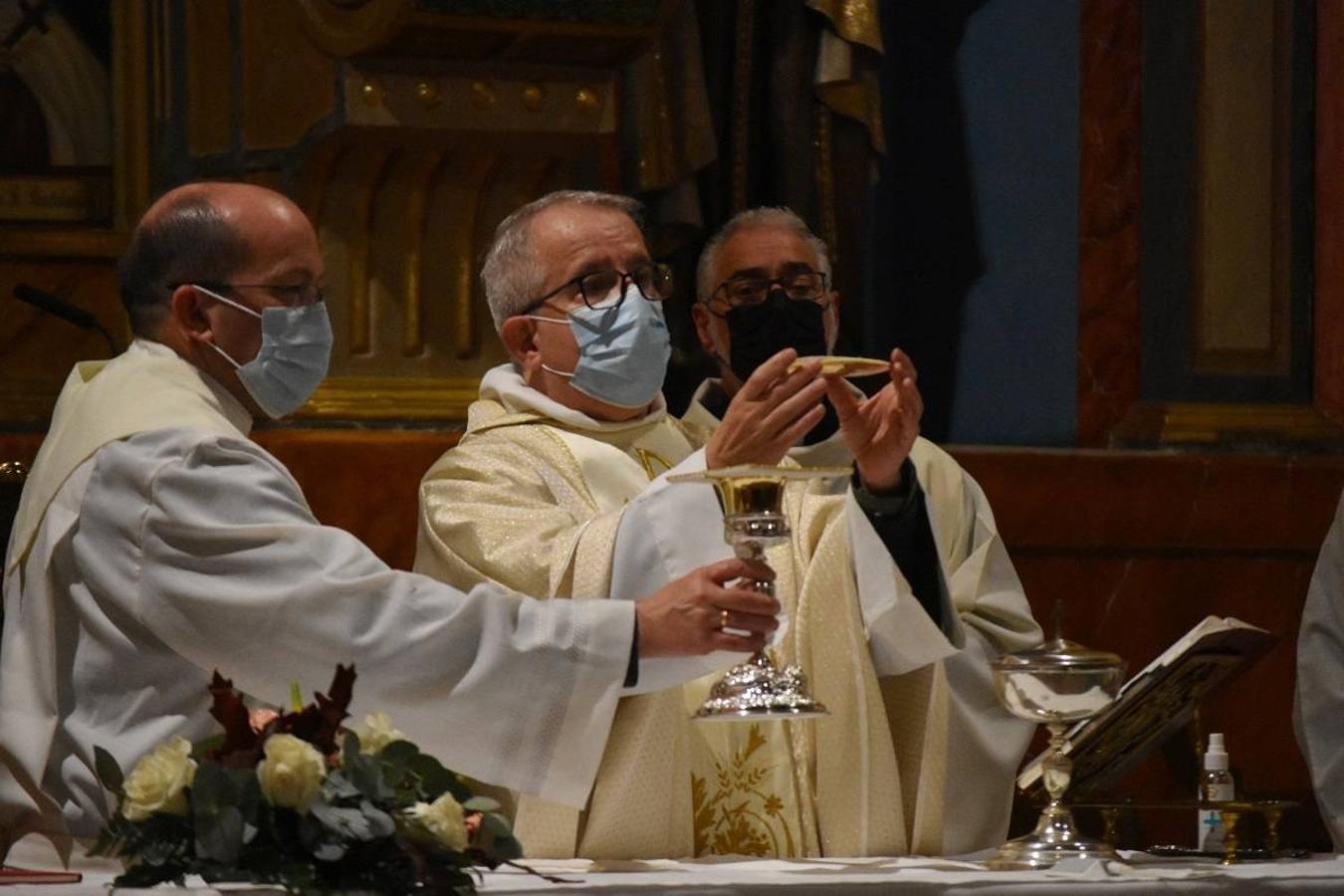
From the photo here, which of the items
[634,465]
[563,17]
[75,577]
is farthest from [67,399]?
[563,17]

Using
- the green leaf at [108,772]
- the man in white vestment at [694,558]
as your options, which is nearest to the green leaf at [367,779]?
the green leaf at [108,772]

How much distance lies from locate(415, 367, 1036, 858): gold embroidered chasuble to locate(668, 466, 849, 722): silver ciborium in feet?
1.31

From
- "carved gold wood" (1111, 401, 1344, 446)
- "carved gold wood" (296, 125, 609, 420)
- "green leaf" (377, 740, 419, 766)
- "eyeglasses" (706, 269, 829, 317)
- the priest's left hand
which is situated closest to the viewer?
"green leaf" (377, 740, 419, 766)

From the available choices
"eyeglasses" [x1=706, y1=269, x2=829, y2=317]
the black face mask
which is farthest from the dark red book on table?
"eyeglasses" [x1=706, y1=269, x2=829, y2=317]

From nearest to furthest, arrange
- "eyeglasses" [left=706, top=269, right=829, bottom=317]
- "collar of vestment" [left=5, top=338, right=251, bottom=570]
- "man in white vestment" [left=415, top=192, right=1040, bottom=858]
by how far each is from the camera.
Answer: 1. "collar of vestment" [left=5, top=338, right=251, bottom=570]
2. "man in white vestment" [left=415, top=192, right=1040, bottom=858]
3. "eyeglasses" [left=706, top=269, right=829, bottom=317]

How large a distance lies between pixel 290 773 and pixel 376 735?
0.66 ft

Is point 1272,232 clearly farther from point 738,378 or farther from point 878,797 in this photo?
point 878,797

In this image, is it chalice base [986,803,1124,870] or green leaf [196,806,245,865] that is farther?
chalice base [986,803,1124,870]

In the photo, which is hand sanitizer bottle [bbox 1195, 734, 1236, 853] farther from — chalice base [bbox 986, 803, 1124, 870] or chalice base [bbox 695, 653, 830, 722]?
chalice base [bbox 695, 653, 830, 722]

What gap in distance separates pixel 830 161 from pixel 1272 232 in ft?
4.07

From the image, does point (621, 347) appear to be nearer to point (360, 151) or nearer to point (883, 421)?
point (883, 421)

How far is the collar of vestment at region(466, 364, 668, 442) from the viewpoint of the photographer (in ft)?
17.9

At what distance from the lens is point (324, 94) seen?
646cm

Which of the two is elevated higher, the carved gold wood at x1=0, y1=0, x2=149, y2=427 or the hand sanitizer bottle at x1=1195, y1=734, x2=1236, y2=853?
the carved gold wood at x1=0, y1=0, x2=149, y2=427
